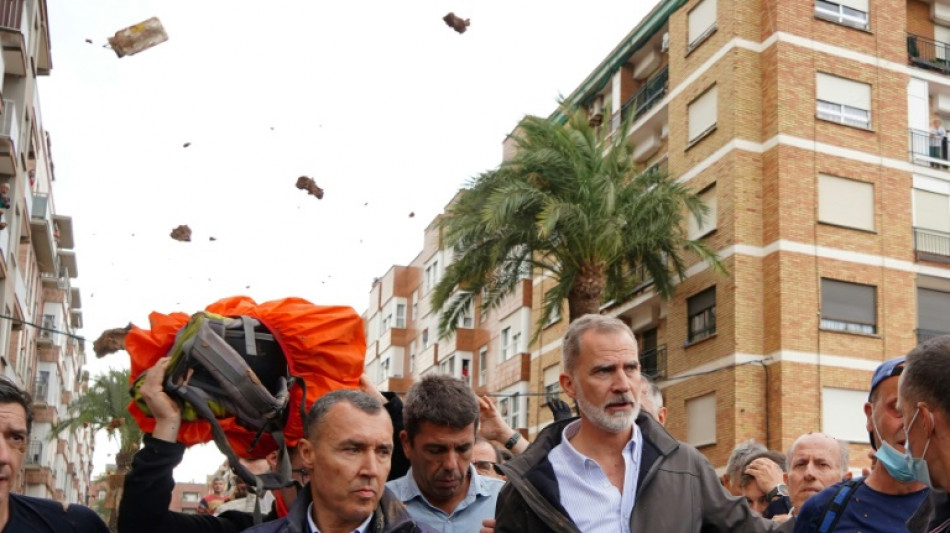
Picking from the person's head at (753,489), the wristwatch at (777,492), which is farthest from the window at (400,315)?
the wristwatch at (777,492)

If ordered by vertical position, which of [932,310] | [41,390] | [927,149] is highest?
[927,149]

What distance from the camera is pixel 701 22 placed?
103ft

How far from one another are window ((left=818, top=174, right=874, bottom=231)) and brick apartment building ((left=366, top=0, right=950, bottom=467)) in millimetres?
47

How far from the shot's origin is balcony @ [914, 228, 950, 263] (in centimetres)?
2934

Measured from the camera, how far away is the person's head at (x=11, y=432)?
4.23 meters

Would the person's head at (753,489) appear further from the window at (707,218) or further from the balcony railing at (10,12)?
the balcony railing at (10,12)

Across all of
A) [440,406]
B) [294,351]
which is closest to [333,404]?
[294,351]

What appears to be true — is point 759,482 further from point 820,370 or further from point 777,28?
point 777,28

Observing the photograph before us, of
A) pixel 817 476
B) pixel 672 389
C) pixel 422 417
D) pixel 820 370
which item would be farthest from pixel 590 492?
pixel 672 389

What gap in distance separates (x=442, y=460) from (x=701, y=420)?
2450cm

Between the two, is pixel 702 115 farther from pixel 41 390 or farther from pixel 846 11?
pixel 41 390

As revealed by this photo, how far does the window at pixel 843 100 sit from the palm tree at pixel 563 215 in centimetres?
518

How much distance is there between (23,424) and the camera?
14.3 feet

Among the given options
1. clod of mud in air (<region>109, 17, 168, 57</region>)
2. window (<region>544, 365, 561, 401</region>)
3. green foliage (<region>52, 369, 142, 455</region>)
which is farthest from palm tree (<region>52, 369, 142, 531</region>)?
clod of mud in air (<region>109, 17, 168, 57</region>)
